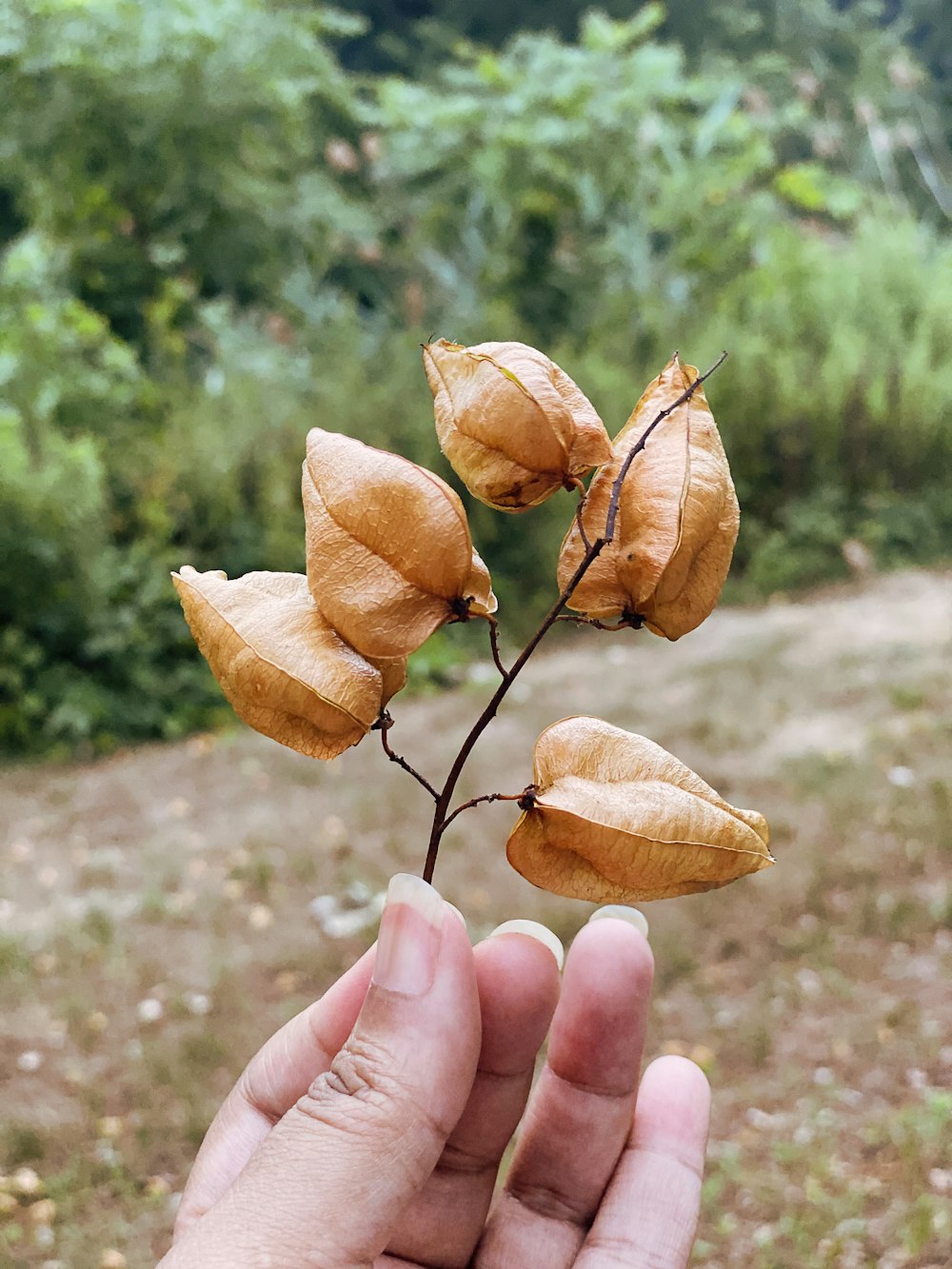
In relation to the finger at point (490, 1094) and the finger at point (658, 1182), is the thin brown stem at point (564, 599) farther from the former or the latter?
the finger at point (658, 1182)

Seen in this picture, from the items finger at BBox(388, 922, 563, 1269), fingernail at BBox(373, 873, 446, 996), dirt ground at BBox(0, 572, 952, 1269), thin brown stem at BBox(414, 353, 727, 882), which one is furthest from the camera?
dirt ground at BBox(0, 572, 952, 1269)

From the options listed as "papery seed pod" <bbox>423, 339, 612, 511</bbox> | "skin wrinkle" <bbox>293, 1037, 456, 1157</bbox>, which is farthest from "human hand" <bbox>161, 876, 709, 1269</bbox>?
"papery seed pod" <bbox>423, 339, 612, 511</bbox>

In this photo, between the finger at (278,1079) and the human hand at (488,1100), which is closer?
the human hand at (488,1100)

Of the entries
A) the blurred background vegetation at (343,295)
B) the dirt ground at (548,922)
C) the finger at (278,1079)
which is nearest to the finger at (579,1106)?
the finger at (278,1079)

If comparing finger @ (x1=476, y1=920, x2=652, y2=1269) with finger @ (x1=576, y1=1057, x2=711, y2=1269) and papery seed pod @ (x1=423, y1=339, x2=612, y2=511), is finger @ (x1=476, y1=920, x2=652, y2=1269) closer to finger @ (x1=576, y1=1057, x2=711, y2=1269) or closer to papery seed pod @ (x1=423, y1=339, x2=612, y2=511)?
finger @ (x1=576, y1=1057, x2=711, y2=1269)

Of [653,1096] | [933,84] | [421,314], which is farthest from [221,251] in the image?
→ [933,84]

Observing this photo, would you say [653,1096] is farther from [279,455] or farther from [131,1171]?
[279,455]
